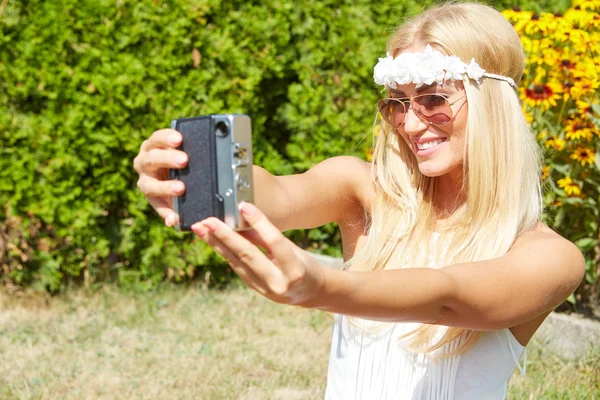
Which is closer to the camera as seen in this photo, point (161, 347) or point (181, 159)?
point (181, 159)

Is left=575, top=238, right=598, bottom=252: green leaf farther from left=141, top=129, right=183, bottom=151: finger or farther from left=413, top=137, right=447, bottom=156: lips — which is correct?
left=141, top=129, right=183, bottom=151: finger

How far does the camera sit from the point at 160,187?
1.63m

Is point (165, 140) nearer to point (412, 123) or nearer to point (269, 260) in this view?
point (269, 260)

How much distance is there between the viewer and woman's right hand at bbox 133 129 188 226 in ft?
5.17

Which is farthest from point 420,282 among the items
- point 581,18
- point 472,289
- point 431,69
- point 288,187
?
point 581,18

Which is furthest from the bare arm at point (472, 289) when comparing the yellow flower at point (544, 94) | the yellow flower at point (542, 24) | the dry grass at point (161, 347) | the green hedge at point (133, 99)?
the green hedge at point (133, 99)

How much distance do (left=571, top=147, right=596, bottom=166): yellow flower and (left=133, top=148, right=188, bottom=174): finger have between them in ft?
10.4

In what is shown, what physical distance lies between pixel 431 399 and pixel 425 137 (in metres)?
0.73

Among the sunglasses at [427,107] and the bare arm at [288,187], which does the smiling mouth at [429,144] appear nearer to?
the sunglasses at [427,107]

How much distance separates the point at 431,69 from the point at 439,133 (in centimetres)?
18

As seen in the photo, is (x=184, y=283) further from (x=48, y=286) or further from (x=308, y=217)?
(x=308, y=217)

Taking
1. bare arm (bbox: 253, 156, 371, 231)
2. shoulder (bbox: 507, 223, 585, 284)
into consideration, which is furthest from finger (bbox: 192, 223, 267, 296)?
shoulder (bbox: 507, 223, 585, 284)

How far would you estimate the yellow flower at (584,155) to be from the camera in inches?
169

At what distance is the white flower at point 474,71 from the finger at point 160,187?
954 millimetres
